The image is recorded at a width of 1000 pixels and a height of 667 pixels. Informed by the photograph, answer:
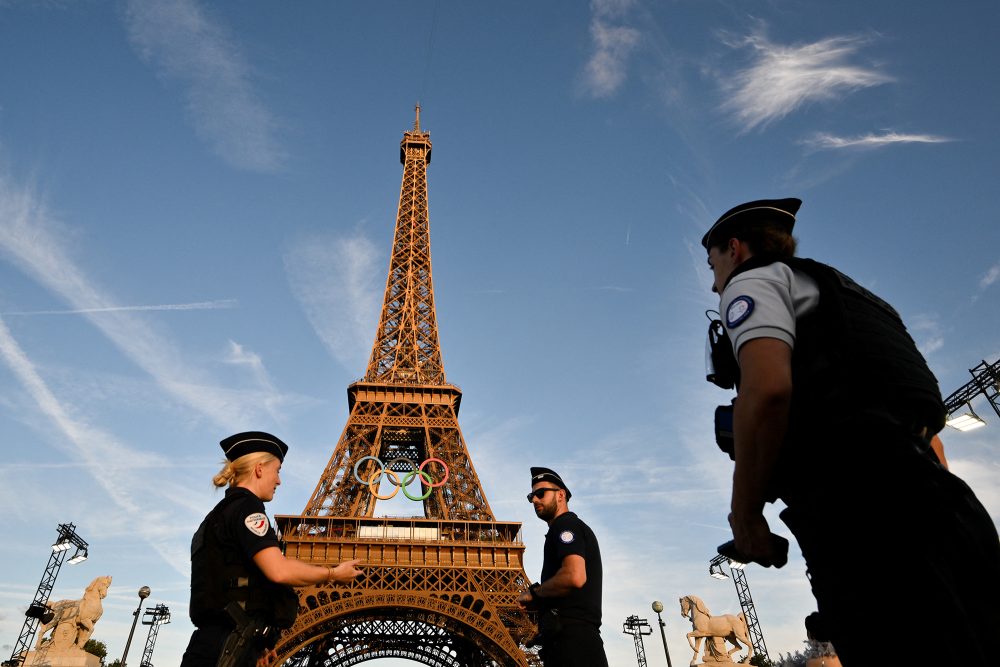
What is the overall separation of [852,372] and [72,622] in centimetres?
1503

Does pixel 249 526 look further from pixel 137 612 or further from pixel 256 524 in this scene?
pixel 137 612

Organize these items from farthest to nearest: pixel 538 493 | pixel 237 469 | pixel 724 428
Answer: pixel 538 493 < pixel 237 469 < pixel 724 428

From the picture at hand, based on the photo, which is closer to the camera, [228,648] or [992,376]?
[228,648]

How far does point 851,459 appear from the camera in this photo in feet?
5.60

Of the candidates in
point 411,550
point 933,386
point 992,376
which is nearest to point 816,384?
point 933,386

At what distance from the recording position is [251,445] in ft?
12.7

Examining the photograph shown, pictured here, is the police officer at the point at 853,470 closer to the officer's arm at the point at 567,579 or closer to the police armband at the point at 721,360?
the police armband at the point at 721,360

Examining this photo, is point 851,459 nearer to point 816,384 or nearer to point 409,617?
point 816,384

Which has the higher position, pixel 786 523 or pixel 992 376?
pixel 992 376

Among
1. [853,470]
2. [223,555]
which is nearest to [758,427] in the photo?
[853,470]

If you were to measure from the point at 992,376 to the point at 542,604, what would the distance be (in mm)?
13975

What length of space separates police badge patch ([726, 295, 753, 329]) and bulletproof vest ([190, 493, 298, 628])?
9.31 ft

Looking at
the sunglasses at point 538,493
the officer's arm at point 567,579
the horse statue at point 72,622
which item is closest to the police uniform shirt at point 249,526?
the officer's arm at point 567,579

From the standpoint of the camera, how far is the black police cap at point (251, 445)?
12.6ft
